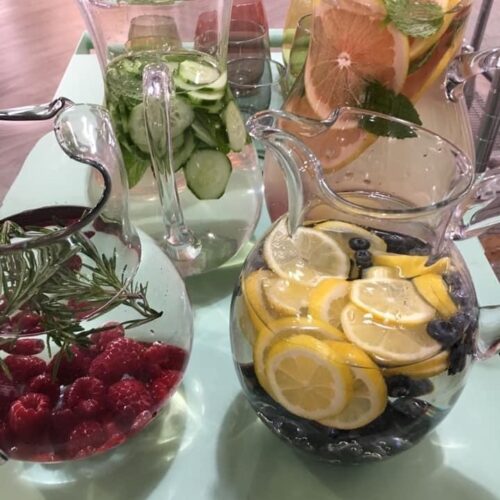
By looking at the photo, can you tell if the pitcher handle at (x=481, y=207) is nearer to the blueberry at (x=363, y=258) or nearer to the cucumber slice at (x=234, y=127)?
the blueberry at (x=363, y=258)

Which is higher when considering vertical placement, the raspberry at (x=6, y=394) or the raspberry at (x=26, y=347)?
the raspberry at (x=26, y=347)

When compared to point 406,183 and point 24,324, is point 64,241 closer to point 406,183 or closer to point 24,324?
point 24,324

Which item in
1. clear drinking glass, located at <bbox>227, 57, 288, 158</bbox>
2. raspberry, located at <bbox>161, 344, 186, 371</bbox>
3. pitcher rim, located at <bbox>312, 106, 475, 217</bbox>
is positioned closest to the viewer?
pitcher rim, located at <bbox>312, 106, 475, 217</bbox>

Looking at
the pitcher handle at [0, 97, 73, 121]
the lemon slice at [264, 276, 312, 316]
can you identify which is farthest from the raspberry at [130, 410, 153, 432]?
Result: the pitcher handle at [0, 97, 73, 121]

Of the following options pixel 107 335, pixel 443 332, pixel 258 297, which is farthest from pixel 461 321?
pixel 107 335

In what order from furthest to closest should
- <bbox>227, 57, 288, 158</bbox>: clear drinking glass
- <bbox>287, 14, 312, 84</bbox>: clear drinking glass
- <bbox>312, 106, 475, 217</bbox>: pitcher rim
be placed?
<bbox>227, 57, 288, 158</bbox>: clear drinking glass → <bbox>287, 14, 312, 84</bbox>: clear drinking glass → <bbox>312, 106, 475, 217</bbox>: pitcher rim

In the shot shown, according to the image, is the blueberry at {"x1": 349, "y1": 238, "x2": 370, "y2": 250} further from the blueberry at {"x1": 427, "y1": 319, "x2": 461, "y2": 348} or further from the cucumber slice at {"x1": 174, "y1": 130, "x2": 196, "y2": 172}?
the cucumber slice at {"x1": 174, "y1": 130, "x2": 196, "y2": 172}

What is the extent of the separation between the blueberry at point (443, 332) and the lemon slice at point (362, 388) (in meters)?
0.04

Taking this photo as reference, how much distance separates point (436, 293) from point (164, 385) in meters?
0.19

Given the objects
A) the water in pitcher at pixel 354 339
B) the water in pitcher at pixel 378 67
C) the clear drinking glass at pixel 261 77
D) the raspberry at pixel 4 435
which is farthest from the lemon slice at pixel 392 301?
the clear drinking glass at pixel 261 77

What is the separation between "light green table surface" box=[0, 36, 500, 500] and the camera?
1.47 feet

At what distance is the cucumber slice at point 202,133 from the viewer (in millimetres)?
543

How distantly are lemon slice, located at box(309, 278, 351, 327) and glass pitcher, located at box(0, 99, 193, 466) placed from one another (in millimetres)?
A: 119

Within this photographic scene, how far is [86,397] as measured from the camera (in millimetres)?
430
